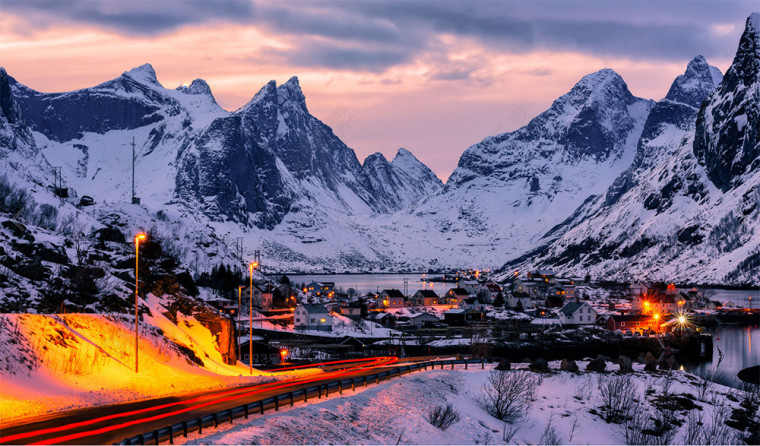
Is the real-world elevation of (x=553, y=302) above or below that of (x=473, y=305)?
below

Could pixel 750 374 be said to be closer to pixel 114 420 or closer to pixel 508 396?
pixel 508 396

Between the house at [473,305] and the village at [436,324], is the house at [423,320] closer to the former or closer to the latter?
the village at [436,324]

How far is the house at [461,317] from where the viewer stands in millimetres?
152625

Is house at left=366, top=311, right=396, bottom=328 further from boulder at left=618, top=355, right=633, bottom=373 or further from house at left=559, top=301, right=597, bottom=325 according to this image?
boulder at left=618, top=355, right=633, bottom=373

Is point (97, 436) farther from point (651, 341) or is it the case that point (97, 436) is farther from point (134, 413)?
point (651, 341)

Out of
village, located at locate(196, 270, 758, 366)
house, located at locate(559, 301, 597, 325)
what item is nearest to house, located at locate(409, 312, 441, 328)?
village, located at locate(196, 270, 758, 366)

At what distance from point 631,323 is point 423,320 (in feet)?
124

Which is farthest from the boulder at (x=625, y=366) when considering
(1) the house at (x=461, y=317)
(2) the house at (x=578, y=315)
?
(1) the house at (x=461, y=317)

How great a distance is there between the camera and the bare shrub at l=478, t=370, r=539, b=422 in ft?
146

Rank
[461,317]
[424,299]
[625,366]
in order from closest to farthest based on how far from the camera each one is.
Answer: [625,366], [461,317], [424,299]

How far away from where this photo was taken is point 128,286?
61.0 metres

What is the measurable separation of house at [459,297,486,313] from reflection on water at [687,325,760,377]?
1799 inches

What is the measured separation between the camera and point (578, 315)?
15088cm

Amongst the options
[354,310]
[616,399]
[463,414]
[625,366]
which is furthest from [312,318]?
[463,414]
